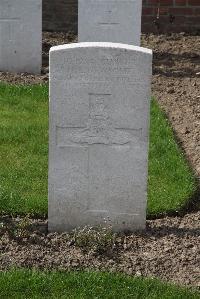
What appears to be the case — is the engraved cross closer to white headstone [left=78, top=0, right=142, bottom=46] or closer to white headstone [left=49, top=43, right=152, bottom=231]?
white headstone [left=49, top=43, right=152, bottom=231]

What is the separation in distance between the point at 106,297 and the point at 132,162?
941 millimetres

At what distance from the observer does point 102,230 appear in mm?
4895

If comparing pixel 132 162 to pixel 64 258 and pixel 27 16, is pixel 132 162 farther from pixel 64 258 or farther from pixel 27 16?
pixel 27 16

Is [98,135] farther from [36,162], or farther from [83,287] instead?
[36,162]

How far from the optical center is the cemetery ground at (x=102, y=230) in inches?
178

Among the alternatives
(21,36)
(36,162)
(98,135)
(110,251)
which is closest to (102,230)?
(110,251)

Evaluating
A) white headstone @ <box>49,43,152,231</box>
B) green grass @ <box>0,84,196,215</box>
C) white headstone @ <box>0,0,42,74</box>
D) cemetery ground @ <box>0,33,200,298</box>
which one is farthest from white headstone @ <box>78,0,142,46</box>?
white headstone @ <box>49,43,152,231</box>

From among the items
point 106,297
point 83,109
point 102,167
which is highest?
point 83,109

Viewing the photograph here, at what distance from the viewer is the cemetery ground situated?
14.8 feet

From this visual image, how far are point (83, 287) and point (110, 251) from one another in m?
0.48

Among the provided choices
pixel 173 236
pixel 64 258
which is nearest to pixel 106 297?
pixel 64 258

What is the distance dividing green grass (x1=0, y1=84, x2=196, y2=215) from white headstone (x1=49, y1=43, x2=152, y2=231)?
0.44 metres

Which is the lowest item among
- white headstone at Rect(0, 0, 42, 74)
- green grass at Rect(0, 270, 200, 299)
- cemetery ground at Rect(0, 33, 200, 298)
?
green grass at Rect(0, 270, 200, 299)

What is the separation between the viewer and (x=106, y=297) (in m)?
4.22
